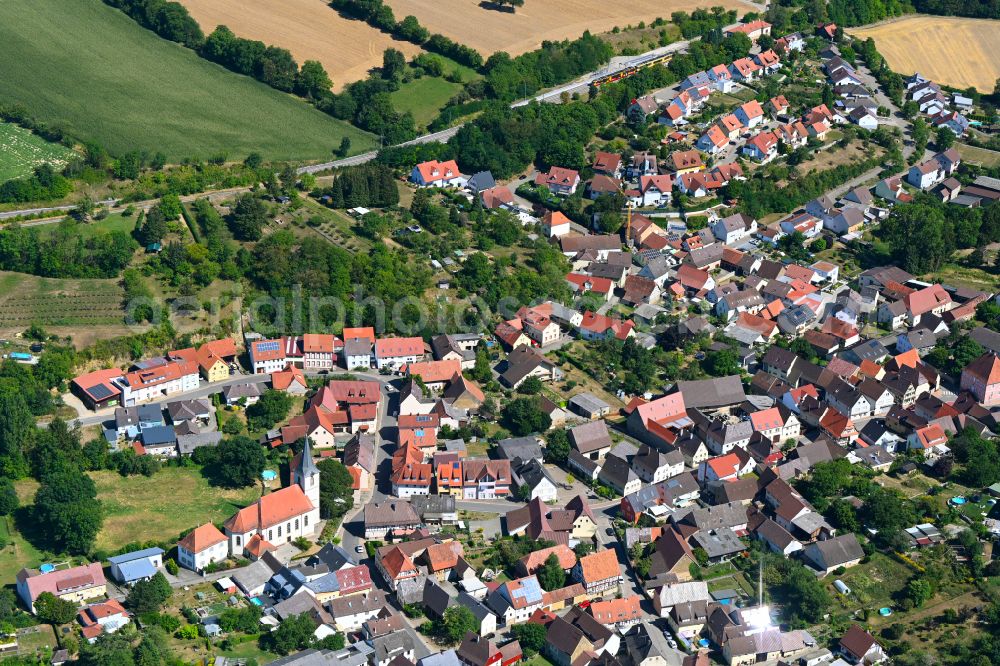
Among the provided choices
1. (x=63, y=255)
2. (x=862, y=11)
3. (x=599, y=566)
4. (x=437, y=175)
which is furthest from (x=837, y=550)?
(x=862, y=11)

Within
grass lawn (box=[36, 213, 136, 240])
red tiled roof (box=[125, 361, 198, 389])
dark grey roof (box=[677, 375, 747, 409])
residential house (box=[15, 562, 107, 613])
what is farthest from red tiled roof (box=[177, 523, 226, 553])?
grass lawn (box=[36, 213, 136, 240])

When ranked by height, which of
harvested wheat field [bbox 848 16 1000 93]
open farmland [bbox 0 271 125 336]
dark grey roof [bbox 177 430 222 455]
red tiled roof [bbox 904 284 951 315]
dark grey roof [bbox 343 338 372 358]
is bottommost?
dark grey roof [bbox 177 430 222 455]

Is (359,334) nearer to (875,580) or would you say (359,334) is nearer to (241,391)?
(241,391)

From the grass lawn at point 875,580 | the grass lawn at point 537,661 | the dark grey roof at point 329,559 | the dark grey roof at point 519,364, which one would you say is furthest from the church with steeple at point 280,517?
the grass lawn at point 875,580

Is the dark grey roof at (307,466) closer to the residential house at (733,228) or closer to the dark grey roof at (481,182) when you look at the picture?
the dark grey roof at (481,182)

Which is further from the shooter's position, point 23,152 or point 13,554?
point 23,152

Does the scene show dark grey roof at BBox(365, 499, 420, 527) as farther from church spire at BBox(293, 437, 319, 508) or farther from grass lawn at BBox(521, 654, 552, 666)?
grass lawn at BBox(521, 654, 552, 666)
